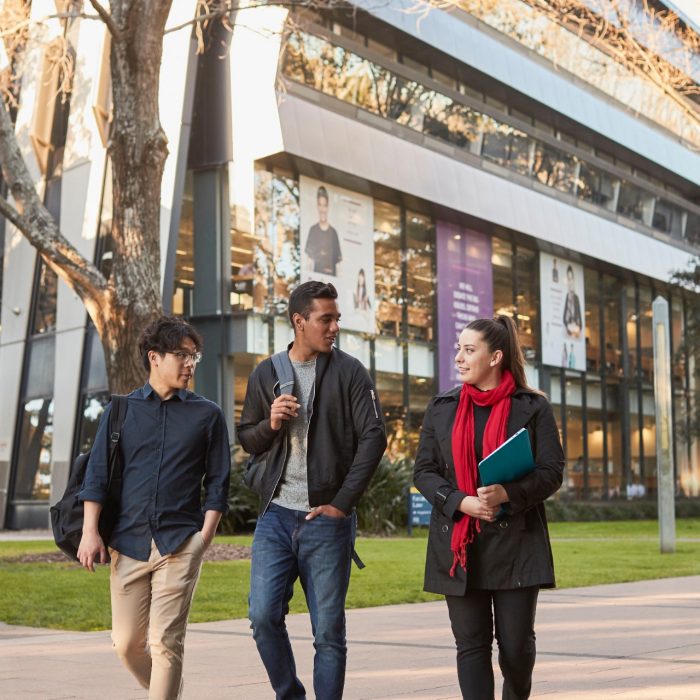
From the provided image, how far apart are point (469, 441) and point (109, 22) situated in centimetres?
1122

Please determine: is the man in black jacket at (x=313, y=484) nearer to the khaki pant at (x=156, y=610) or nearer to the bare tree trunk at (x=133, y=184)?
the khaki pant at (x=156, y=610)

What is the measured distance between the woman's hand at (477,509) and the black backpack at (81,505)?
144 centimetres

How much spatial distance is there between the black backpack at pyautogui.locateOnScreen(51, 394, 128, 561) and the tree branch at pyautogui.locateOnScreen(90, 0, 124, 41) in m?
10.1

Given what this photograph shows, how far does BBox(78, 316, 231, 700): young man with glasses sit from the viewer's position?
499 centimetres

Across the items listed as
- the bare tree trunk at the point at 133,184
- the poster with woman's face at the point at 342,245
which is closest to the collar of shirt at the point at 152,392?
the bare tree trunk at the point at 133,184

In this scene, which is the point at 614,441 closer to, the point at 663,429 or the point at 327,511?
the point at 663,429

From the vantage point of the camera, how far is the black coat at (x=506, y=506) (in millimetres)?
4766

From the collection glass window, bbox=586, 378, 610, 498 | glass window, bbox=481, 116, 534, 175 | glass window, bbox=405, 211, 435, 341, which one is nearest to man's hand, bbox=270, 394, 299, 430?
glass window, bbox=405, 211, 435, 341

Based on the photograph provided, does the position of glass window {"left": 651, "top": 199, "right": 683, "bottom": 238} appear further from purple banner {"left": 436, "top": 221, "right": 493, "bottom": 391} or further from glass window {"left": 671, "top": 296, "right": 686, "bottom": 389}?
purple banner {"left": 436, "top": 221, "right": 493, "bottom": 391}

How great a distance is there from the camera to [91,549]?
16.4 feet

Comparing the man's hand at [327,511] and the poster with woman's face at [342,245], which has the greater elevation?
the poster with woman's face at [342,245]

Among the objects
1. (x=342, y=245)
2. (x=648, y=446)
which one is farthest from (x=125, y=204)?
(x=648, y=446)

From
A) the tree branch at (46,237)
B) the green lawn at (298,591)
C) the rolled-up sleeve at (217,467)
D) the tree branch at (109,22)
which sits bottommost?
the green lawn at (298,591)

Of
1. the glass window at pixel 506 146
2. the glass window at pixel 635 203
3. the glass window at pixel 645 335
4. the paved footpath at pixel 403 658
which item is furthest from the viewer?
the glass window at pixel 645 335
